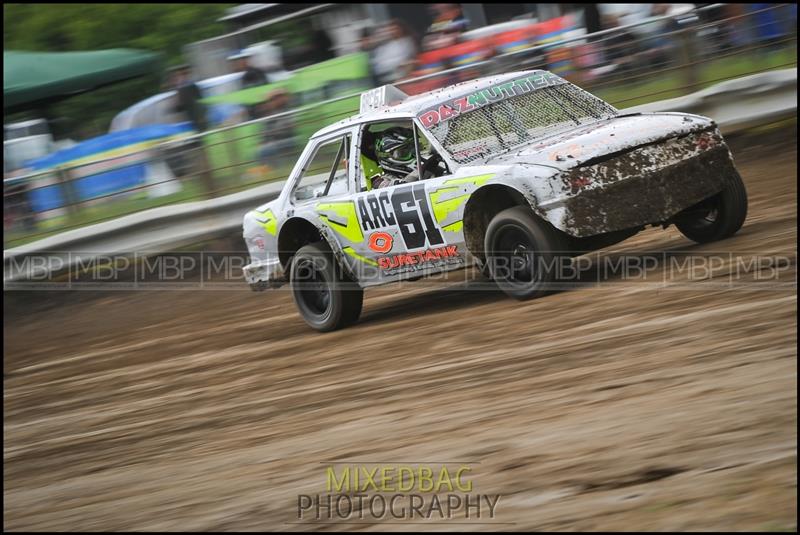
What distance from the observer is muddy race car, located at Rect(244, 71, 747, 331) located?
21.7 feet

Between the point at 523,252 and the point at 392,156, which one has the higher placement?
the point at 392,156

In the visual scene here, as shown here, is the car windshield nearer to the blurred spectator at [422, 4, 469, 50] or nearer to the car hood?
the car hood

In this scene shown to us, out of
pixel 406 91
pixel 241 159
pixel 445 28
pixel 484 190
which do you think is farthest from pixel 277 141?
pixel 484 190

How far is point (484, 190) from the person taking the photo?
6.95m

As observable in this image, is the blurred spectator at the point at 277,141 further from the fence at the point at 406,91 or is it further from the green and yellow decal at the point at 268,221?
the green and yellow decal at the point at 268,221

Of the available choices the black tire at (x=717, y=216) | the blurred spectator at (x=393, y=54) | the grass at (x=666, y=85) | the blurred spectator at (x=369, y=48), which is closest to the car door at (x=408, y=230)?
the black tire at (x=717, y=216)

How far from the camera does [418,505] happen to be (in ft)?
13.3

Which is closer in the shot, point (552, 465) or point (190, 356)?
point (552, 465)

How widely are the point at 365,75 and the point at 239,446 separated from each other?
27.6ft

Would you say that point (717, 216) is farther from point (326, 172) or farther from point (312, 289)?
point (312, 289)

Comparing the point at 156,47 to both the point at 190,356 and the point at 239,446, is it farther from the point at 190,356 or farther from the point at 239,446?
the point at 239,446

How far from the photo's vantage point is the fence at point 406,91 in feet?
37.4

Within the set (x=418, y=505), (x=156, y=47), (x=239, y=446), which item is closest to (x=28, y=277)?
(x=239, y=446)

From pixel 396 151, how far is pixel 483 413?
313 cm
